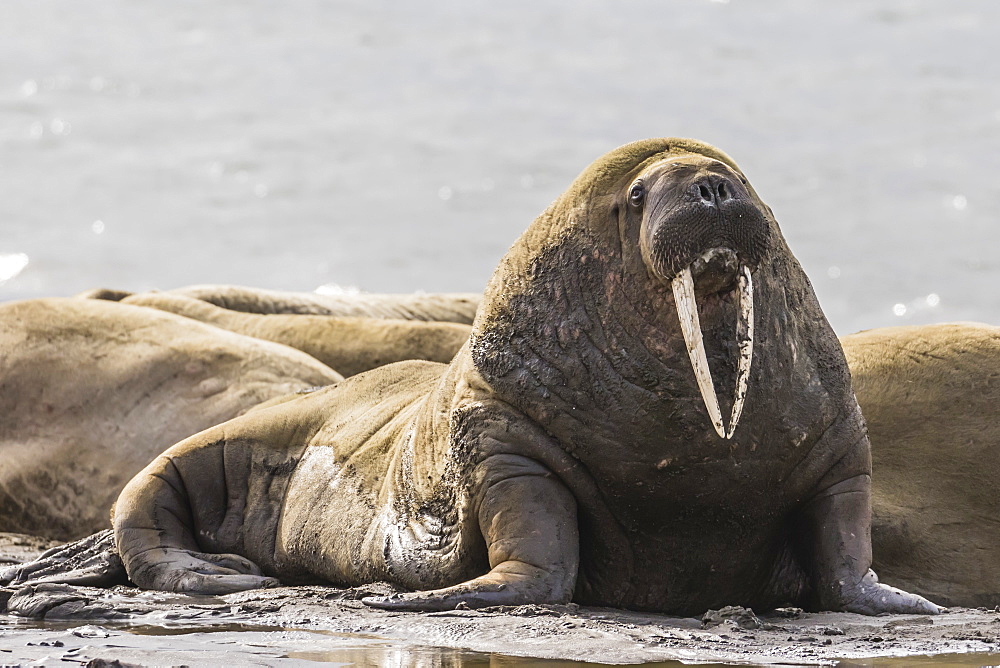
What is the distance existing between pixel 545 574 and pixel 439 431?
795mm

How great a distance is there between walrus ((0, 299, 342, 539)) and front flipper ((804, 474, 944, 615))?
3615 millimetres

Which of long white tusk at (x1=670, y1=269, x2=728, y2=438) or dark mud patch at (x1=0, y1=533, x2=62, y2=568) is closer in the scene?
long white tusk at (x1=670, y1=269, x2=728, y2=438)

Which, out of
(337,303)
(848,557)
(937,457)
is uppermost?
(337,303)

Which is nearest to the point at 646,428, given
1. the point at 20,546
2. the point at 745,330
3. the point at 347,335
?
the point at 745,330

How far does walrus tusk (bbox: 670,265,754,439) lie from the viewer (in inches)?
181

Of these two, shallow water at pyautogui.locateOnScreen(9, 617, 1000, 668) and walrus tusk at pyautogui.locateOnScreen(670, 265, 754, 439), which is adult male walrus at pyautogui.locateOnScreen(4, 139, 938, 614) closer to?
walrus tusk at pyautogui.locateOnScreen(670, 265, 754, 439)

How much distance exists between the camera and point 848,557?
16.3ft

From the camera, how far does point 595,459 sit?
4938mm

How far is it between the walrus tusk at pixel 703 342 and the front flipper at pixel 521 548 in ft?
1.82

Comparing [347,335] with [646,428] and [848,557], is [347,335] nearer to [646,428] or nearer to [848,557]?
[646,428]

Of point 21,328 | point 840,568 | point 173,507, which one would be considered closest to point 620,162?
point 840,568

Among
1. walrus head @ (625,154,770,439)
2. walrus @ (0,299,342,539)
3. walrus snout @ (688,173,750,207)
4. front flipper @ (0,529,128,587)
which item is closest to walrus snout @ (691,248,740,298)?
walrus head @ (625,154,770,439)

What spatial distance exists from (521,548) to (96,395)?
3798 millimetres

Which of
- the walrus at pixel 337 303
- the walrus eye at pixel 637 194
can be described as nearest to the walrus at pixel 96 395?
the walrus at pixel 337 303
